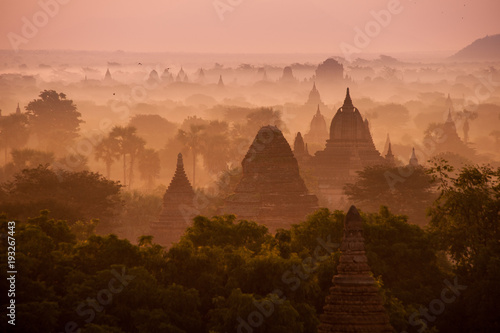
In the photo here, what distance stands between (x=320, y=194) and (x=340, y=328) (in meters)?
65.2

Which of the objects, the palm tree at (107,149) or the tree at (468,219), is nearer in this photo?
the tree at (468,219)

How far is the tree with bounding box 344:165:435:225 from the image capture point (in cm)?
9231

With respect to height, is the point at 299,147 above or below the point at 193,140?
below

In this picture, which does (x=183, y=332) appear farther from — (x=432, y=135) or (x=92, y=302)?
(x=432, y=135)

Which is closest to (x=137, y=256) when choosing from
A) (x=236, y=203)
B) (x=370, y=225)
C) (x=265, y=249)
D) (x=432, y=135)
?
(x=265, y=249)

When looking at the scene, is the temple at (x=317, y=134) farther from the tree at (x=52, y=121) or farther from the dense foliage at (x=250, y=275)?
the dense foliage at (x=250, y=275)

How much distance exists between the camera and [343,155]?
373ft

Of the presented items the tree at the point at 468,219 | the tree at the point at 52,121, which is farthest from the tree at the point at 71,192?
the tree at the point at 52,121

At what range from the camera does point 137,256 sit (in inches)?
2149

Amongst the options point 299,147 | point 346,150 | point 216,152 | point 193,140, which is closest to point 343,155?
point 346,150

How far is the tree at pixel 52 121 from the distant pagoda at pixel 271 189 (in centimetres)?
9647

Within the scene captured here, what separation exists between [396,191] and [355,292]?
5473cm

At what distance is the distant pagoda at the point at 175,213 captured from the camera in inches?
3413

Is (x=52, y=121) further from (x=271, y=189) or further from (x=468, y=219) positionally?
(x=468, y=219)
